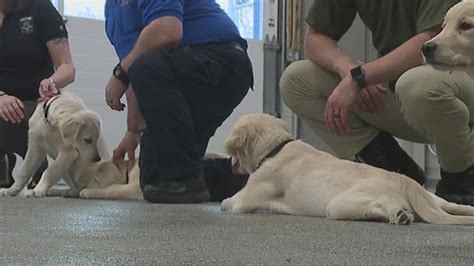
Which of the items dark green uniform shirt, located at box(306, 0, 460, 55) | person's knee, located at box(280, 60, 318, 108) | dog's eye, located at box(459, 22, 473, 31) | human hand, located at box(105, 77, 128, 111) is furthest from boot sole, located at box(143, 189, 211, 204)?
dog's eye, located at box(459, 22, 473, 31)

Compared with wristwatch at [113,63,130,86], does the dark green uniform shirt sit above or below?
above

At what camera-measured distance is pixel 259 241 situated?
1230mm

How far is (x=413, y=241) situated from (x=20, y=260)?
684mm

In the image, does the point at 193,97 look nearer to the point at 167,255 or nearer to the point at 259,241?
the point at 259,241

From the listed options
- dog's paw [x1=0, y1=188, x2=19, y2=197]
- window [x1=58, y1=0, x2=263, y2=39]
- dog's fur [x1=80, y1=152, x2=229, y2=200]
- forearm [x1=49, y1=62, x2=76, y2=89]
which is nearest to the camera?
dog's fur [x1=80, y1=152, x2=229, y2=200]

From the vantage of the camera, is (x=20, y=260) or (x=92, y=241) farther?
(x=92, y=241)

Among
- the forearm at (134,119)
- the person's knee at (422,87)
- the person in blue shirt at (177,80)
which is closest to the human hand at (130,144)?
the forearm at (134,119)

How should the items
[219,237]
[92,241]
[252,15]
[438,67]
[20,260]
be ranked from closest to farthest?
[20,260], [92,241], [219,237], [438,67], [252,15]

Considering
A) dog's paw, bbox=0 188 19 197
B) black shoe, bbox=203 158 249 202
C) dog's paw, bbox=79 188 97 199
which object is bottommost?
dog's paw, bbox=0 188 19 197

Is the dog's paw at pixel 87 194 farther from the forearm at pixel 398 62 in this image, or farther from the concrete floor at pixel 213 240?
the forearm at pixel 398 62

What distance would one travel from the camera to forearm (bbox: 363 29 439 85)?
198 centimetres

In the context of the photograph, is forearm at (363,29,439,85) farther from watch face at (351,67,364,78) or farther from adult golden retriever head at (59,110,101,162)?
adult golden retriever head at (59,110,101,162)

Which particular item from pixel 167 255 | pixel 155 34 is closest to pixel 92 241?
pixel 167 255

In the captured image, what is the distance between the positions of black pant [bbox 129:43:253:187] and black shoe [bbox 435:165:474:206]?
29.2 inches
